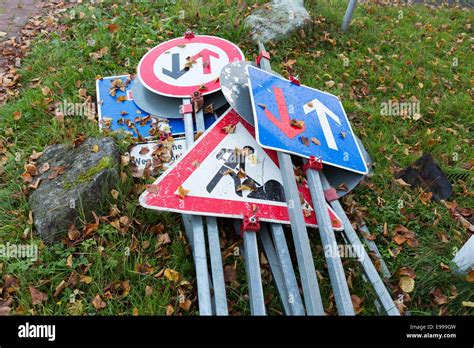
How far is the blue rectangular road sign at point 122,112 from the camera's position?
3811 mm

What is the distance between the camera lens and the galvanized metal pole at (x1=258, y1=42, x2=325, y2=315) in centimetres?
243

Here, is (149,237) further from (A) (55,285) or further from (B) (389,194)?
(B) (389,194)

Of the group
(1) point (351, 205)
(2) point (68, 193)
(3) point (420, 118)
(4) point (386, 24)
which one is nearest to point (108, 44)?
(2) point (68, 193)

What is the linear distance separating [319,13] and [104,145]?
165 inches

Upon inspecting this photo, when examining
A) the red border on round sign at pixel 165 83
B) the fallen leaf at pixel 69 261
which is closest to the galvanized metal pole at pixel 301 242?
the red border on round sign at pixel 165 83

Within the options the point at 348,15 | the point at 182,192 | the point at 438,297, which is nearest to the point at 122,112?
the point at 182,192

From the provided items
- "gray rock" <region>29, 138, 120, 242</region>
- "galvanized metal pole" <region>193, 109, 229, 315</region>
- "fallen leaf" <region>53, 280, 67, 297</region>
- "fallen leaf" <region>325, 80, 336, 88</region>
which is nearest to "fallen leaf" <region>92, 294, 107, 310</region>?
"fallen leaf" <region>53, 280, 67, 297</region>

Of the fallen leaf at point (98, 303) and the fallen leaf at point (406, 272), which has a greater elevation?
the fallen leaf at point (406, 272)

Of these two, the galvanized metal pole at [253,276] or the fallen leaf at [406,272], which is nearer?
the galvanized metal pole at [253,276]

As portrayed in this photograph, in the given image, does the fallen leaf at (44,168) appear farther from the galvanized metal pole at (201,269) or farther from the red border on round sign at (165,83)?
the galvanized metal pole at (201,269)

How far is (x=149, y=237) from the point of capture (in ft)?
10.2

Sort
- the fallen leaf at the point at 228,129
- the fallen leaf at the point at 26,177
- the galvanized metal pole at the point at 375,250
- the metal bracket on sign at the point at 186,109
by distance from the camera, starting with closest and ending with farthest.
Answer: the galvanized metal pole at the point at 375,250, the fallen leaf at the point at 228,129, the fallen leaf at the point at 26,177, the metal bracket on sign at the point at 186,109

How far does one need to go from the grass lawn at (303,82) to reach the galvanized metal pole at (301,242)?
1.27ft

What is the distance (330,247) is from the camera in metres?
2.68
